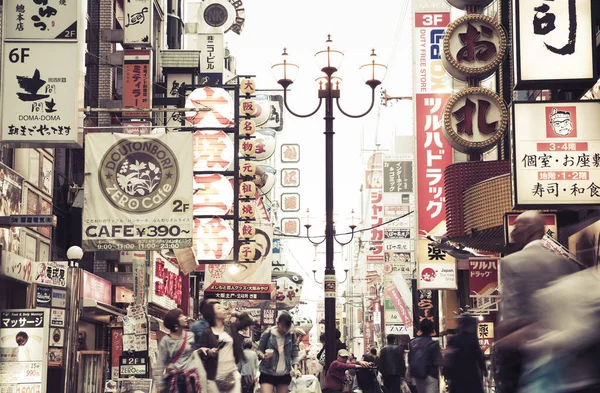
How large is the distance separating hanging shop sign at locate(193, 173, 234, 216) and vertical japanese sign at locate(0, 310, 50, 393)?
10.8m

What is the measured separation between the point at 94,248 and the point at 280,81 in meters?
5.73

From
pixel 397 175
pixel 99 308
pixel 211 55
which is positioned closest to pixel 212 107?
pixel 99 308

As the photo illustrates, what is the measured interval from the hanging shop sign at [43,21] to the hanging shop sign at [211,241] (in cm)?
1386

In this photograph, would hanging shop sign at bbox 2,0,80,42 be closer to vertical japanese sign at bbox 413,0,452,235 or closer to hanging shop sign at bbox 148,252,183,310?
hanging shop sign at bbox 148,252,183,310

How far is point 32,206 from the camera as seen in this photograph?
71.4 ft

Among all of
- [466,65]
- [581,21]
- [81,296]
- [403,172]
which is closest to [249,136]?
[81,296]

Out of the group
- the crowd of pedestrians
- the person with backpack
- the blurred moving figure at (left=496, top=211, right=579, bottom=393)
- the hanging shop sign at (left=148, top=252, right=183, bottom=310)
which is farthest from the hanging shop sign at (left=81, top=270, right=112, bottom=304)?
the blurred moving figure at (left=496, top=211, right=579, bottom=393)

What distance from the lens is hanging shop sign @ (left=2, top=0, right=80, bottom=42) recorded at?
16406 mm

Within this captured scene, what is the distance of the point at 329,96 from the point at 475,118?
10.4 feet

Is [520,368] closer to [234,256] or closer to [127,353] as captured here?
[127,353]

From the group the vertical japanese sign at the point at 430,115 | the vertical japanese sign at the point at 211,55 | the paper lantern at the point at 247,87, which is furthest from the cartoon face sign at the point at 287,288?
the paper lantern at the point at 247,87

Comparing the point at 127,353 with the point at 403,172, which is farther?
the point at 403,172

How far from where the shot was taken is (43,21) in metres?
16.5

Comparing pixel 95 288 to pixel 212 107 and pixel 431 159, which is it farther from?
pixel 431 159
